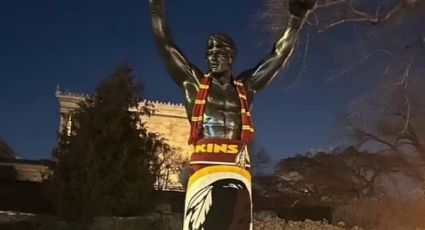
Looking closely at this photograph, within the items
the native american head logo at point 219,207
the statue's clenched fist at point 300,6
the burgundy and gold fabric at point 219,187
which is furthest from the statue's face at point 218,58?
the native american head logo at point 219,207

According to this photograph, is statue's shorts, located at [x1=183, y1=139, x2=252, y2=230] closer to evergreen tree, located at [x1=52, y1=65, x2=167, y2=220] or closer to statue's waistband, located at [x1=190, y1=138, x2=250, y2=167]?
statue's waistband, located at [x1=190, y1=138, x2=250, y2=167]

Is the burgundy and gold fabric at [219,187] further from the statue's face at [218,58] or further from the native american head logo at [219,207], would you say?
the statue's face at [218,58]

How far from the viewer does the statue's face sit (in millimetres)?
4184

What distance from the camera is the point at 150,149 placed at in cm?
1533

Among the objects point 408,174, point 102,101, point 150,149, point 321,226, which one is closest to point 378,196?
point 408,174

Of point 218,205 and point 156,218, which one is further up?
point 156,218

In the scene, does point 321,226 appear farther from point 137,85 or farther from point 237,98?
point 237,98

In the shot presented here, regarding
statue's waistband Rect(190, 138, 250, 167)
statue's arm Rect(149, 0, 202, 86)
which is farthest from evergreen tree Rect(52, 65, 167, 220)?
statue's waistband Rect(190, 138, 250, 167)

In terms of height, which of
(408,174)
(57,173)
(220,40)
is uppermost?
(408,174)

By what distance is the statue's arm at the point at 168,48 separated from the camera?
4.24 m

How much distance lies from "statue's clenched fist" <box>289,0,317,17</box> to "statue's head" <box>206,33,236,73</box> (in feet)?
1.41

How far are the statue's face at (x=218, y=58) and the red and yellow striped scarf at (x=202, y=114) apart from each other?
0.27 feet

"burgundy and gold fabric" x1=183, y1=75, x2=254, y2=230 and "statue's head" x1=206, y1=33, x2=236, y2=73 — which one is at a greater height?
"statue's head" x1=206, y1=33, x2=236, y2=73

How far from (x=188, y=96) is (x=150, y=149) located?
11.1 m
